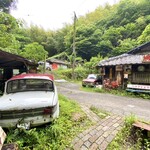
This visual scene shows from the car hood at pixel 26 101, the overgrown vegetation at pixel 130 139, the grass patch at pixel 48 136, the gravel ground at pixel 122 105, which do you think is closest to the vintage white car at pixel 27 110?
the car hood at pixel 26 101

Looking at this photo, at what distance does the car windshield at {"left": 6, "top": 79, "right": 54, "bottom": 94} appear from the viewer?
195 inches

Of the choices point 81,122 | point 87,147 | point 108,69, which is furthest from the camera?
point 108,69

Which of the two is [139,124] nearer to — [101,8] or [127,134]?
[127,134]

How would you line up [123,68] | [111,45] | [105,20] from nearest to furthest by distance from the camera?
[123,68]
[111,45]
[105,20]

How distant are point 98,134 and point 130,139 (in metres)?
0.89

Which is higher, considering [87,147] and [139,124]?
[139,124]

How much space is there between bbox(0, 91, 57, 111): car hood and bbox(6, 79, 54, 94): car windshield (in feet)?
1.62

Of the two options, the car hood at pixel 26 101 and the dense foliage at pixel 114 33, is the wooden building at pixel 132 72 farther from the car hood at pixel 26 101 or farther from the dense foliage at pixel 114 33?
the dense foliage at pixel 114 33

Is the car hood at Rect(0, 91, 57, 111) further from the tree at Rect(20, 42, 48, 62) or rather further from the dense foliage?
the dense foliage

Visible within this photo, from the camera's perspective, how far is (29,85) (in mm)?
5176

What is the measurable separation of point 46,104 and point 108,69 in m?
11.0

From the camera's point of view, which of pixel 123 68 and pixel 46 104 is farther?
pixel 123 68

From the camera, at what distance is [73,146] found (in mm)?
3625

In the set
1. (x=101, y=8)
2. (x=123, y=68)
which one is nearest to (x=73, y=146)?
(x=123, y=68)
